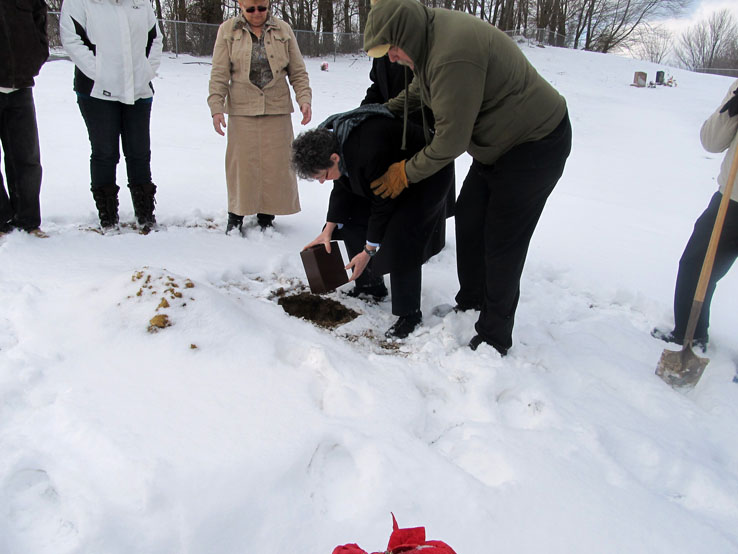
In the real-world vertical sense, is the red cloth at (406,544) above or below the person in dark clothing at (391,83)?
below

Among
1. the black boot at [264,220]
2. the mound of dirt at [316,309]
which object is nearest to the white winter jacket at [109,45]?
the black boot at [264,220]

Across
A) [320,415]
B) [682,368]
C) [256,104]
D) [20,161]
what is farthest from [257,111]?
[682,368]

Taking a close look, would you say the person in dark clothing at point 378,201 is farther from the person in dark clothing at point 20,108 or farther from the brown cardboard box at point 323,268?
the person in dark clothing at point 20,108

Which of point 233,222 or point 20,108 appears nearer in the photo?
point 20,108

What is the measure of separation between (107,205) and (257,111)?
3.67 ft

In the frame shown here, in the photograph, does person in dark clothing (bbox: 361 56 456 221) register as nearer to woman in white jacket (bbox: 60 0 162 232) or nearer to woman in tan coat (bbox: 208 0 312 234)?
woman in tan coat (bbox: 208 0 312 234)

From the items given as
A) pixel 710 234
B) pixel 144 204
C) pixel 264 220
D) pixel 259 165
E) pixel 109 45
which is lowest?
pixel 264 220

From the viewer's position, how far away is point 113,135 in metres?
3.04

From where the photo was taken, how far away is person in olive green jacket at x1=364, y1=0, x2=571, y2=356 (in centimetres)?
171

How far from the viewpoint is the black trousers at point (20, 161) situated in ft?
9.16

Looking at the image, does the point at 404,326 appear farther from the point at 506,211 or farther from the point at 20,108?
the point at 20,108

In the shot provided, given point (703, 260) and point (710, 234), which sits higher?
point (710, 234)

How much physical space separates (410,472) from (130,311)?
124 centimetres

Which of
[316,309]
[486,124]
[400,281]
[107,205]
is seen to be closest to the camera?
[486,124]
